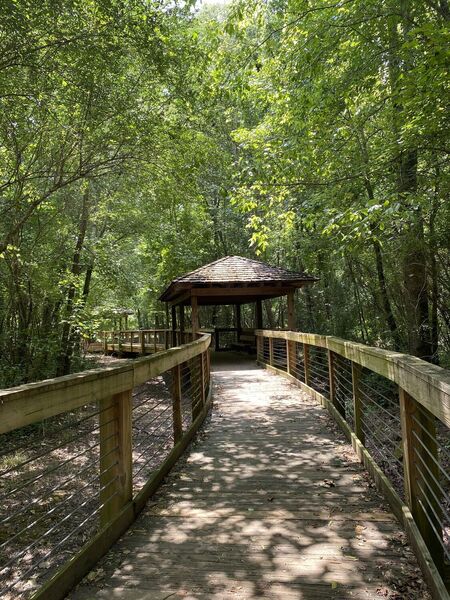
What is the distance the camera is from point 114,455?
9.50 feet

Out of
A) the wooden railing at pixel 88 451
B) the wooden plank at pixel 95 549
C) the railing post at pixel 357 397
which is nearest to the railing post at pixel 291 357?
the wooden railing at pixel 88 451

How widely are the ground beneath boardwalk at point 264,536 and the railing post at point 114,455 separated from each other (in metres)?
0.23

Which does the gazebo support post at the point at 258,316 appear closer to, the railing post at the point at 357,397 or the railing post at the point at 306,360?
the railing post at the point at 306,360

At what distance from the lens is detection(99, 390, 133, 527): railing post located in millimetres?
2779

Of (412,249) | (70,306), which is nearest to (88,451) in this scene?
(412,249)

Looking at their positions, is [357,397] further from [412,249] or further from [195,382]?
[412,249]

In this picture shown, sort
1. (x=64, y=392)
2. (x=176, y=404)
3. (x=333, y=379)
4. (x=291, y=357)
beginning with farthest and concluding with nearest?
(x=291, y=357) < (x=333, y=379) < (x=176, y=404) < (x=64, y=392)

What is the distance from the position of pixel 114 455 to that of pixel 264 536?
1.12 metres

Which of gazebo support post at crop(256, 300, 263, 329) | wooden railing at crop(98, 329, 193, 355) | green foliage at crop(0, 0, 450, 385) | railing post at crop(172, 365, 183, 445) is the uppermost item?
green foliage at crop(0, 0, 450, 385)

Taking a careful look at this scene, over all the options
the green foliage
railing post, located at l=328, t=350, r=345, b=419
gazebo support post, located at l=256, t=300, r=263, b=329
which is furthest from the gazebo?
railing post, located at l=328, t=350, r=345, b=419

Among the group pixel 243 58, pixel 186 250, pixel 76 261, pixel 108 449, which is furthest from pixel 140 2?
pixel 186 250

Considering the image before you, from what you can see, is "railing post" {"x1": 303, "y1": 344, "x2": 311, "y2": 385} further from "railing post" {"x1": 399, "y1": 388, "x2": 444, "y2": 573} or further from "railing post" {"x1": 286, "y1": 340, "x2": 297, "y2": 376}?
"railing post" {"x1": 399, "y1": 388, "x2": 444, "y2": 573}

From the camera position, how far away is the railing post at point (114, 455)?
2779 millimetres

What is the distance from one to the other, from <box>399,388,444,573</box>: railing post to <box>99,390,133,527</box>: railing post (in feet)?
6.06
